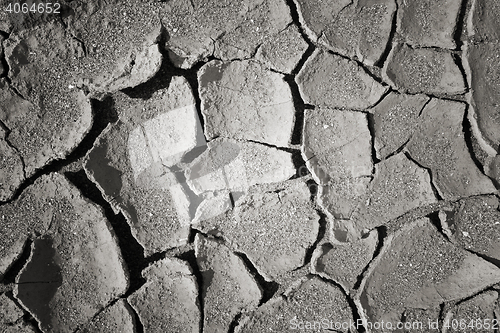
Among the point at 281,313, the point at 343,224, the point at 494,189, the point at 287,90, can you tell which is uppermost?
the point at 287,90

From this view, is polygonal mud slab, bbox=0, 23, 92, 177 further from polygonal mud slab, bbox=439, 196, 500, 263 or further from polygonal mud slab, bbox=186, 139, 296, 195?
polygonal mud slab, bbox=439, 196, 500, 263

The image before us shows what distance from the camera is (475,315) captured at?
1.53 meters

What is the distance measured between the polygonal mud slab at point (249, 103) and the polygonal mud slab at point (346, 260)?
44 centimetres

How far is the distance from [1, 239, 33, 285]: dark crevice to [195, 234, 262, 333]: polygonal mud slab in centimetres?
64

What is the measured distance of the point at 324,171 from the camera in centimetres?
153

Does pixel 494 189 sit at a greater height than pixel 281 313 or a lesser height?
greater

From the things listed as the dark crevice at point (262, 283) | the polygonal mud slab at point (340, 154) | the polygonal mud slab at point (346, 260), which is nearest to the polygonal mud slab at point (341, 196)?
the polygonal mud slab at point (340, 154)

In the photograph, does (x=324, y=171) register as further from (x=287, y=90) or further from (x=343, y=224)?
(x=287, y=90)

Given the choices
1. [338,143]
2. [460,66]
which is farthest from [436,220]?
[460,66]

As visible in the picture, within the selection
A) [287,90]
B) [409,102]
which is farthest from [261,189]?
[409,102]

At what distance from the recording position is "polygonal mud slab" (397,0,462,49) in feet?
5.10

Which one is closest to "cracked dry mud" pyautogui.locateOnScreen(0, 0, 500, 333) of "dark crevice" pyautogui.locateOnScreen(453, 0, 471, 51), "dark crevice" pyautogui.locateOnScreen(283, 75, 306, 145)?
"dark crevice" pyautogui.locateOnScreen(283, 75, 306, 145)

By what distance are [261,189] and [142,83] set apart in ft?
1.97

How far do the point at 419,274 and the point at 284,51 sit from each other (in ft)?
3.25
